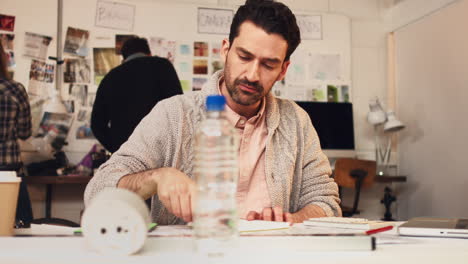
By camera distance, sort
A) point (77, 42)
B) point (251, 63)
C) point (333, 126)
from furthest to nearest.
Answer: point (333, 126) → point (77, 42) → point (251, 63)

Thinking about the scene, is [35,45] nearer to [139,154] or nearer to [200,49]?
[200,49]

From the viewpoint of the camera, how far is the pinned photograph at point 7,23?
377 cm

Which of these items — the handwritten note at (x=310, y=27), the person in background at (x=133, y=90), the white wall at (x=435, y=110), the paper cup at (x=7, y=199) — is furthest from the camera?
the handwritten note at (x=310, y=27)

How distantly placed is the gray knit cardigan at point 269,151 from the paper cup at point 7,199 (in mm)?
366

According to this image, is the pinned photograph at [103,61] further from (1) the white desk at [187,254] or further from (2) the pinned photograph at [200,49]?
(1) the white desk at [187,254]

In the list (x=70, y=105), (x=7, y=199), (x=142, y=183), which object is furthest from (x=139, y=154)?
(x=70, y=105)

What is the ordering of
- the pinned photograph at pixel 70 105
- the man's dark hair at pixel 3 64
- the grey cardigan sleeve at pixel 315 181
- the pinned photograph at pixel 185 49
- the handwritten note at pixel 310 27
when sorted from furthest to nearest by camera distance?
the handwritten note at pixel 310 27, the pinned photograph at pixel 185 49, the pinned photograph at pixel 70 105, the man's dark hair at pixel 3 64, the grey cardigan sleeve at pixel 315 181

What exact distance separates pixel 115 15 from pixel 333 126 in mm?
1997

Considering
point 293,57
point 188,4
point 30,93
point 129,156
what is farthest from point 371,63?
point 129,156

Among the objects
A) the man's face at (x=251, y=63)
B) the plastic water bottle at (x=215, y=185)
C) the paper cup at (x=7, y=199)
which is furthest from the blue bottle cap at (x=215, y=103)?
the man's face at (x=251, y=63)

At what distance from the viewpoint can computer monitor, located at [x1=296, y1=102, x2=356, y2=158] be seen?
3988mm

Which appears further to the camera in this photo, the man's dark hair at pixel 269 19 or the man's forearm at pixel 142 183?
the man's dark hair at pixel 269 19

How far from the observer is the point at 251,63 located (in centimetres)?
155

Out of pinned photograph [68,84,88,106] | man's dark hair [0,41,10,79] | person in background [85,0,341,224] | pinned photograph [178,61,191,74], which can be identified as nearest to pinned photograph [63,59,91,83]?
pinned photograph [68,84,88,106]
